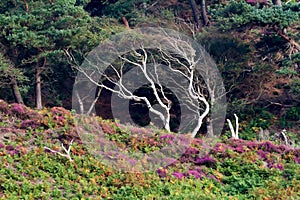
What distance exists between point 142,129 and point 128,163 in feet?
11.7

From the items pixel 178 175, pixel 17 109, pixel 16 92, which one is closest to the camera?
pixel 178 175

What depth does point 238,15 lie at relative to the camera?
80.7 ft

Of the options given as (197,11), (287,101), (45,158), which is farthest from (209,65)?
(45,158)

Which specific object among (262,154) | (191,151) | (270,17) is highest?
(270,17)

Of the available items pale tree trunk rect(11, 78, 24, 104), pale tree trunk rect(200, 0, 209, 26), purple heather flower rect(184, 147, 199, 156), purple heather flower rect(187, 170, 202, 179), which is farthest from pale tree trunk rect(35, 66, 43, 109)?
pale tree trunk rect(200, 0, 209, 26)

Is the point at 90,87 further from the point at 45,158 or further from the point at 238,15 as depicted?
the point at 45,158

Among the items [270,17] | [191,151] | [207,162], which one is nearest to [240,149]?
[207,162]

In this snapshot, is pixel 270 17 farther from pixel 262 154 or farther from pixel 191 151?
pixel 191 151

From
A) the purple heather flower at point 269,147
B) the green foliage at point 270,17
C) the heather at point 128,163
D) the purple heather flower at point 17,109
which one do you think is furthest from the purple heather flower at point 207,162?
the green foliage at point 270,17

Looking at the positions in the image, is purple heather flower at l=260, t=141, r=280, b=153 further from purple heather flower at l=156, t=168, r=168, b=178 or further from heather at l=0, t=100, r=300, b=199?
purple heather flower at l=156, t=168, r=168, b=178

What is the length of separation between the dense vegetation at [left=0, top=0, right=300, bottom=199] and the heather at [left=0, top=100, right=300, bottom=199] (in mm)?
34

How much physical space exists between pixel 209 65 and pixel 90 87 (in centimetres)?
564

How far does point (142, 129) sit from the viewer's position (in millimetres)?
20703

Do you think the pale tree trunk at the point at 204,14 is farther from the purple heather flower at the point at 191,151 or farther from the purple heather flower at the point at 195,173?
the purple heather flower at the point at 195,173
